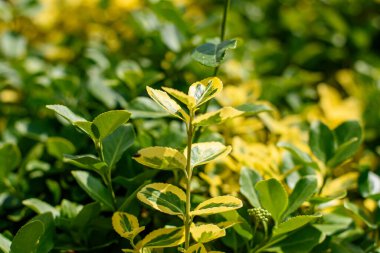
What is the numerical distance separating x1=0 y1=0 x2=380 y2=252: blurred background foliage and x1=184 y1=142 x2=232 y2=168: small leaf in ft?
0.82

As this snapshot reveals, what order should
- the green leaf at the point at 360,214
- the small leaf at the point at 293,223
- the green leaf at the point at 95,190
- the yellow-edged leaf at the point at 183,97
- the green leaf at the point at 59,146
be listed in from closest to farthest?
the yellow-edged leaf at the point at 183,97, the small leaf at the point at 293,223, the green leaf at the point at 95,190, the green leaf at the point at 360,214, the green leaf at the point at 59,146

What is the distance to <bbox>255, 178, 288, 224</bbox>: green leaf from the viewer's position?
1.20 m

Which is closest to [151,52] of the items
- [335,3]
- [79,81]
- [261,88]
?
[79,81]

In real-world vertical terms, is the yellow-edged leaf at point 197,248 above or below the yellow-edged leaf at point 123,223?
below

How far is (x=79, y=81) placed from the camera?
1.86 metres

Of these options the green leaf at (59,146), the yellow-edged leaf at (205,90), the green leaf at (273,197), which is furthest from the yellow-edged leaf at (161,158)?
the green leaf at (59,146)

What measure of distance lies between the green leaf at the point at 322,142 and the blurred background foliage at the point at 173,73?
121 millimetres

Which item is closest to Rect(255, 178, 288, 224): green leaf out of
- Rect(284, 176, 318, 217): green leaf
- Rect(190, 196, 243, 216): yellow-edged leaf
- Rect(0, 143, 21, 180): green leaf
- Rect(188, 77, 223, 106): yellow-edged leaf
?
Rect(284, 176, 318, 217): green leaf

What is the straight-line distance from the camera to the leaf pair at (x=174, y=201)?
106 cm

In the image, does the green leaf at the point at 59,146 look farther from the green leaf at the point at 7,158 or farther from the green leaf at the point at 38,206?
the green leaf at the point at 38,206

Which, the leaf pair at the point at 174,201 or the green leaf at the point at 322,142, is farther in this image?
the green leaf at the point at 322,142

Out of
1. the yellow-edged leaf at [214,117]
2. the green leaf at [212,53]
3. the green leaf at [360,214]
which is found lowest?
the green leaf at [360,214]

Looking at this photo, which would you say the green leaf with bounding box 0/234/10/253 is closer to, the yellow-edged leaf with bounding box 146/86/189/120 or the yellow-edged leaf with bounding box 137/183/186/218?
the yellow-edged leaf with bounding box 137/183/186/218

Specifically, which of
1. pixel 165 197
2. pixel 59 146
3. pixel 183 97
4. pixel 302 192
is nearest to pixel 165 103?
pixel 183 97
